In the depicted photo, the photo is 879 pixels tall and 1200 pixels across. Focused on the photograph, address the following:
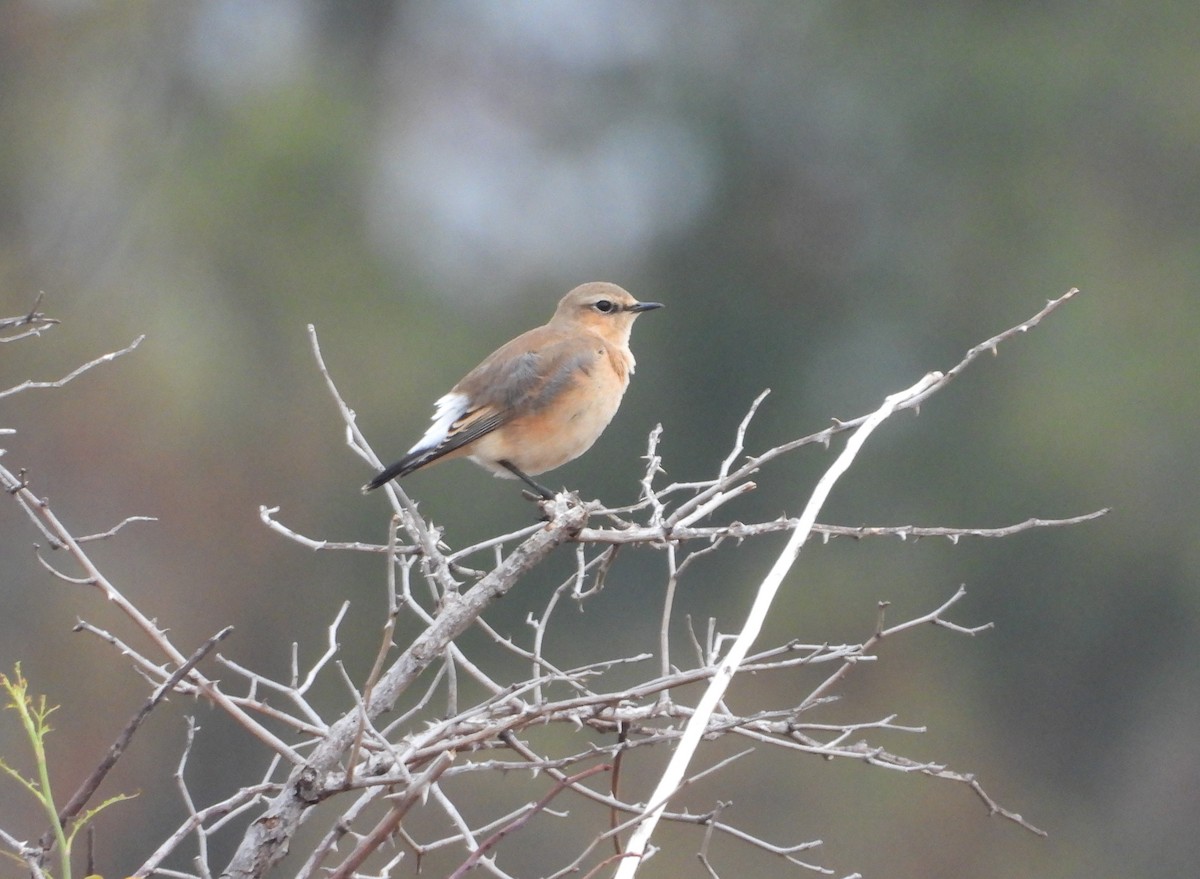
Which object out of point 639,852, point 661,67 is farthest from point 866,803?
point 639,852

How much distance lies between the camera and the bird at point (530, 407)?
5.25 meters

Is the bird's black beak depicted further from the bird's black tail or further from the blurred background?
the blurred background

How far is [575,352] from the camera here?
18.1ft

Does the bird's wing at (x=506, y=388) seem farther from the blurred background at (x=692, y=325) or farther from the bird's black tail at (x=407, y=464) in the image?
the blurred background at (x=692, y=325)

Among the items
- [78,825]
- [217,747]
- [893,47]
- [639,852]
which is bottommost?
[217,747]

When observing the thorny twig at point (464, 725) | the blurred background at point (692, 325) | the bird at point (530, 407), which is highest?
the thorny twig at point (464, 725)

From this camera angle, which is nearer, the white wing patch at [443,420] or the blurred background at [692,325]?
the white wing patch at [443,420]

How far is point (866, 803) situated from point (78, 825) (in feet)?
74.1

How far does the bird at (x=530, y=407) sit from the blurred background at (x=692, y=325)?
13.2m

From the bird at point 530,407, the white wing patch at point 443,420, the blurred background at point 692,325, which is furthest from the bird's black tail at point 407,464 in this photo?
the blurred background at point 692,325

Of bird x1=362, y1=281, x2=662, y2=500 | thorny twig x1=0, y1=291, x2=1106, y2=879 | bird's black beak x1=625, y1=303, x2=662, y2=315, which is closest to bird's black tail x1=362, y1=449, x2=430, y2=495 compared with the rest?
bird x1=362, y1=281, x2=662, y2=500

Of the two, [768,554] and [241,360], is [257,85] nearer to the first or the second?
[241,360]

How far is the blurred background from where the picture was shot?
22188 mm

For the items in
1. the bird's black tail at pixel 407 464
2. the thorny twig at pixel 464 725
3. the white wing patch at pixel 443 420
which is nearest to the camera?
the thorny twig at pixel 464 725
